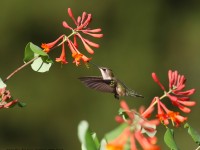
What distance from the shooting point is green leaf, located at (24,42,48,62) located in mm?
1536

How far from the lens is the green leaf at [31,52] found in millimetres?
1536

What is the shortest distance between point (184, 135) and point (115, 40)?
1.60 metres

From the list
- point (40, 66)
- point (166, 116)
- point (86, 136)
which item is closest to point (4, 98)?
point (40, 66)

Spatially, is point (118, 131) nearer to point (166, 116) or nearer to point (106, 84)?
point (166, 116)

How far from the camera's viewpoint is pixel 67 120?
19.9 ft

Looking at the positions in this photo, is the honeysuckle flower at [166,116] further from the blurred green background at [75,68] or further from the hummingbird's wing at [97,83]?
the blurred green background at [75,68]

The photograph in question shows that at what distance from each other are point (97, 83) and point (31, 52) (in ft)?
0.88

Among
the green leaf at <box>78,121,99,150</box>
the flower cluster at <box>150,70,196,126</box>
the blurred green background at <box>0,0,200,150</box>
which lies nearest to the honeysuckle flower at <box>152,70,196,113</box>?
the flower cluster at <box>150,70,196,126</box>

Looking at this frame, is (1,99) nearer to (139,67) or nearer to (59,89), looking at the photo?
(59,89)

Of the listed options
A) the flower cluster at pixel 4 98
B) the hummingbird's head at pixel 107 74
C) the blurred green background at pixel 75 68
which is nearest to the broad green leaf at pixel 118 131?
the flower cluster at pixel 4 98

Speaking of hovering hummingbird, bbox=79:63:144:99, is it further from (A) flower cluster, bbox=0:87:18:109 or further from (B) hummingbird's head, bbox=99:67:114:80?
(A) flower cluster, bbox=0:87:18:109

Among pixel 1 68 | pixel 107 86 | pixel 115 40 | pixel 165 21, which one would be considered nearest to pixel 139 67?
pixel 115 40

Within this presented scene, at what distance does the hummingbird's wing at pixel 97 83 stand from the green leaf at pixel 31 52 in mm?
181

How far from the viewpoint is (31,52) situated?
164 centimetres
